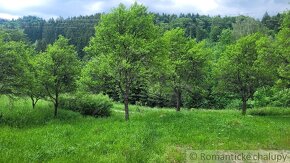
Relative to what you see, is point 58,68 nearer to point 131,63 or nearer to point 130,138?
point 131,63

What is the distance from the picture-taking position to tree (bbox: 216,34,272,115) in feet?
121

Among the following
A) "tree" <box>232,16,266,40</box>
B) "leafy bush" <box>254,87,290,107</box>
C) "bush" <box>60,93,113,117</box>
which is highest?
"tree" <box>232,16,266,40</box>

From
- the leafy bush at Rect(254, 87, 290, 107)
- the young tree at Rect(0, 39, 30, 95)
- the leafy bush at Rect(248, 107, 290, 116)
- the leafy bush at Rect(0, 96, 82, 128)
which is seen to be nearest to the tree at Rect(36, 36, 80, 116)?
the leafy bush at Rect(0, 96, 82, 128)

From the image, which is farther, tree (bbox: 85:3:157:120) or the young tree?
tree (bbox: 85:3:157:120)

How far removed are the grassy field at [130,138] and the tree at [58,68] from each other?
2912mm

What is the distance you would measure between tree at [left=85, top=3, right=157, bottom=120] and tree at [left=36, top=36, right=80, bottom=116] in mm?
2025

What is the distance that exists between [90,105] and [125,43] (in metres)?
11.5

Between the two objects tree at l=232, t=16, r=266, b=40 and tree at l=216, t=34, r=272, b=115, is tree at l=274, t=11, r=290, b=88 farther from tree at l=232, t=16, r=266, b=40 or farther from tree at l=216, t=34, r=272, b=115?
tree at l=232, t=16, r=266, b=40

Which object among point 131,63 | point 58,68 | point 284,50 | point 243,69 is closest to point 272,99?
point 243,69

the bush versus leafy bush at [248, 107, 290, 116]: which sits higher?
the bush

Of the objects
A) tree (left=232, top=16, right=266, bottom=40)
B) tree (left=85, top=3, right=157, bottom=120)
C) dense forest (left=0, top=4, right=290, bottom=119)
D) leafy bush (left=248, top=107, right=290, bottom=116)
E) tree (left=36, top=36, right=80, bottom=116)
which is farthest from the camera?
tree (left=232, top=16, right=266, bottom=40)

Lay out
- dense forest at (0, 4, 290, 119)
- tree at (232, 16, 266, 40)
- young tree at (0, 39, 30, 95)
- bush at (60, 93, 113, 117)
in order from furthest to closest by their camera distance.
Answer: tree at (232, 16, 266, 40) → bush at (60, 93, 113, 117) → dense forest at (0, 4, 290, 119) → young tree at (0, 39, 30, 95)

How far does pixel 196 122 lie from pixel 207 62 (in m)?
13.6

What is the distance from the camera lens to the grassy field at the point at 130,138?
620 inches
